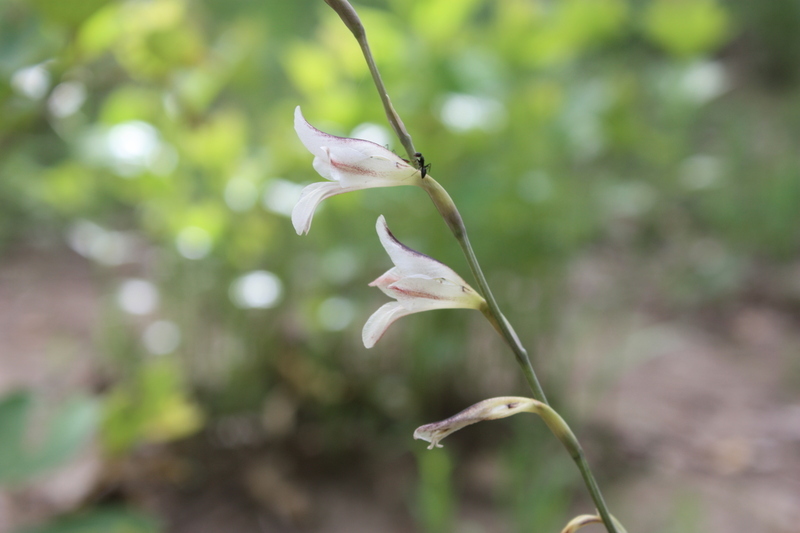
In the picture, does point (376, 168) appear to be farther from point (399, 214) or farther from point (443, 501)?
point (399, 214)

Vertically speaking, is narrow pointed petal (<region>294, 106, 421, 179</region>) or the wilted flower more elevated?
narrow pointed petal (<region>294, 106, 421, 179</region>)

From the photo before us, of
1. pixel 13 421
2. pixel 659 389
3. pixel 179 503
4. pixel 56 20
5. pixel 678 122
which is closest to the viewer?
pixel 56 20

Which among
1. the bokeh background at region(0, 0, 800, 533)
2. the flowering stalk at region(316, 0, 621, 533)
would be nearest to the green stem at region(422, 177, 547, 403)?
the flowering stalk at region(316, 0, 621, 533)

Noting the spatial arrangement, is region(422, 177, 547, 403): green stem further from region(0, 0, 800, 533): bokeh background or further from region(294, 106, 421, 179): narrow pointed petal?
region(0, 0, 800, 533): bokeh background

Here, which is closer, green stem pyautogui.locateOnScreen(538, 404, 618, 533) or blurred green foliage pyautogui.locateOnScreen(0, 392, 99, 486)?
green stem pyautogui.locateOnScreen(538, 404, 618, 533)

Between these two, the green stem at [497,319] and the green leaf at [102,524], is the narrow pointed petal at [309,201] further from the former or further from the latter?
the green leaf at [102,524]

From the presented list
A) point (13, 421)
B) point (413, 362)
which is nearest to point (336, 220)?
point (413, 362)

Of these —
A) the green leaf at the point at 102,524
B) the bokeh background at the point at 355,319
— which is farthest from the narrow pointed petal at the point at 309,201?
the green leaf at the point at 102,524
